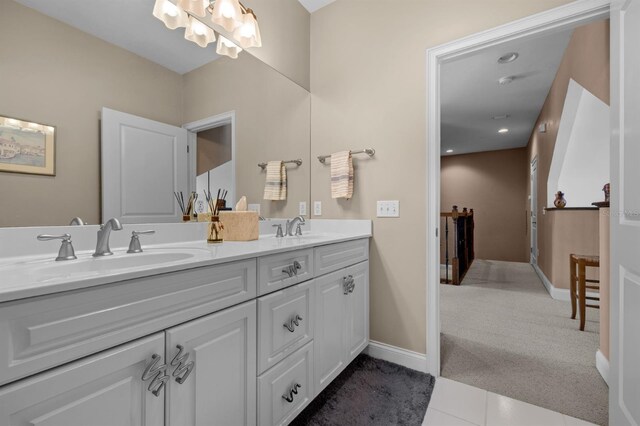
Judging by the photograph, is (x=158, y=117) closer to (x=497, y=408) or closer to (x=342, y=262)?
(x=342, y=262)

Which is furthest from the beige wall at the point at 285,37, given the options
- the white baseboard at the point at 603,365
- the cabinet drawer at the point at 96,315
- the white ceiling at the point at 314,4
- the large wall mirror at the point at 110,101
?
the white baseboard at the point at 603,365

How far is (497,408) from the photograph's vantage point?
1.52 meters

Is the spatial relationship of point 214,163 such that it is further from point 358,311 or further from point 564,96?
point 564,96

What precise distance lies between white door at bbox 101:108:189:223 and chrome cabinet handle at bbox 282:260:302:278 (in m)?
0.66

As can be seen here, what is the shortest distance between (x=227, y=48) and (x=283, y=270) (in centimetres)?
136

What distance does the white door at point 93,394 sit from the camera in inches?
23.1

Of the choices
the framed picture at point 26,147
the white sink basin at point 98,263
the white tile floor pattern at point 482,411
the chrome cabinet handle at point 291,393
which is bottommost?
the white tile floor pattern at point 482,411

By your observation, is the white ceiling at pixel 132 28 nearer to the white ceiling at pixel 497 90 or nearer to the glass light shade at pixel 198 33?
the glass light shade at pixel 198 33

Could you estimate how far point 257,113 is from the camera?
2035 mm

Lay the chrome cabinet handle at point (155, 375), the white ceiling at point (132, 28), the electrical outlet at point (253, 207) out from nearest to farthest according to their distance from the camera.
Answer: the chrome cabinet handle at point (155, 375)
the white ceiling at point (132, 28)
the electrical outlet at point (253, 207)

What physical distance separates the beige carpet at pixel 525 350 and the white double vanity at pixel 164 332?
101 centimetres

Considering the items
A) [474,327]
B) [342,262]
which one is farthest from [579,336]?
[342,262]

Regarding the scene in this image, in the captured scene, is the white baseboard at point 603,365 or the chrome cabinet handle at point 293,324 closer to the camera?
the chrome cabinet handle at point 293,324

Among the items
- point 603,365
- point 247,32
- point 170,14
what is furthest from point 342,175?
point 603,365
